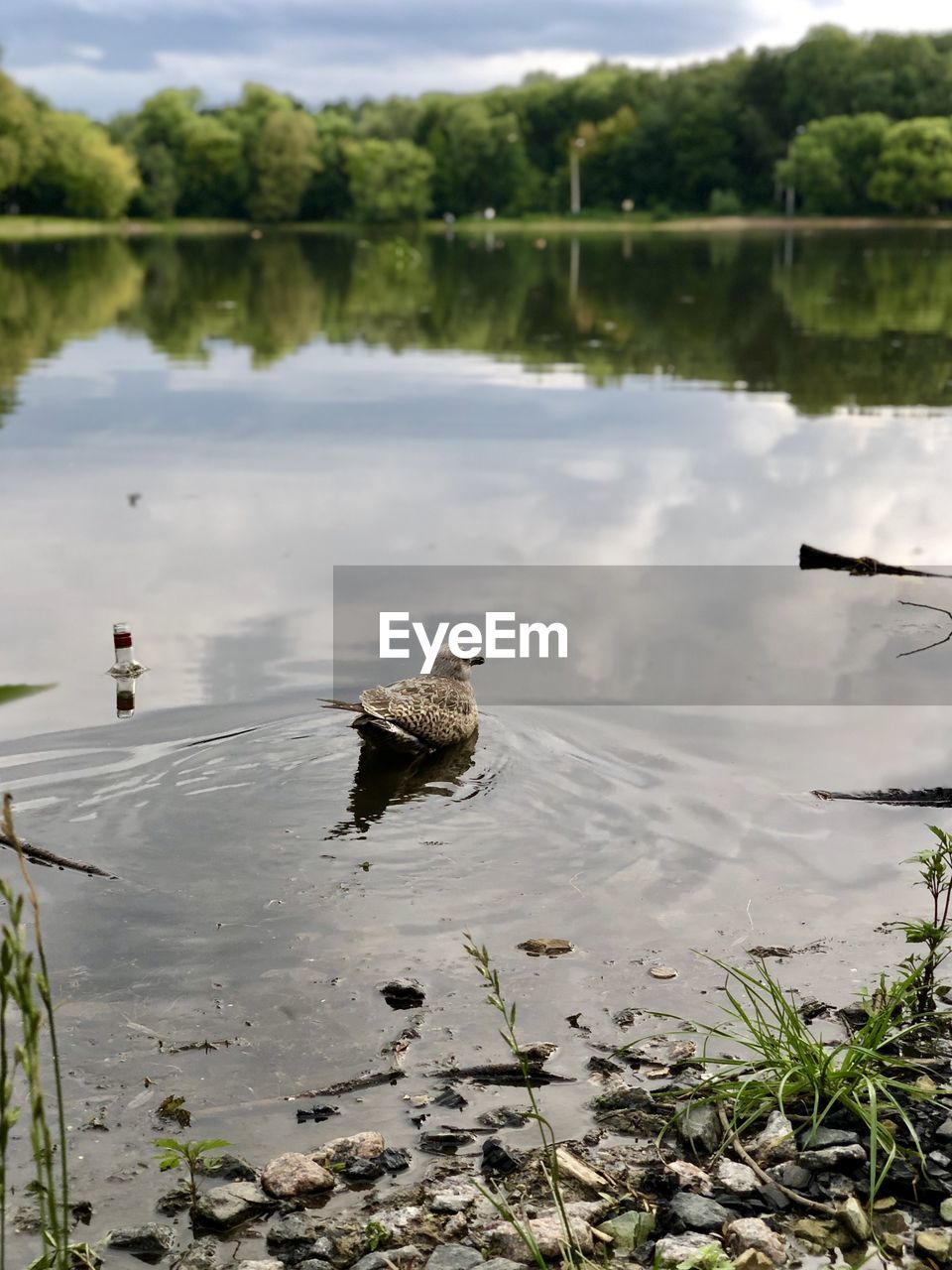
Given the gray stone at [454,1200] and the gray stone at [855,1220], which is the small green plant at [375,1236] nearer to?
the gray stone at [454,1200]

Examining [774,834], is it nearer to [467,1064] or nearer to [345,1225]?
[467,1064]

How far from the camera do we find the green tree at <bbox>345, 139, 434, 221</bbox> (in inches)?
5610

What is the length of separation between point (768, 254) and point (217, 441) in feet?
186

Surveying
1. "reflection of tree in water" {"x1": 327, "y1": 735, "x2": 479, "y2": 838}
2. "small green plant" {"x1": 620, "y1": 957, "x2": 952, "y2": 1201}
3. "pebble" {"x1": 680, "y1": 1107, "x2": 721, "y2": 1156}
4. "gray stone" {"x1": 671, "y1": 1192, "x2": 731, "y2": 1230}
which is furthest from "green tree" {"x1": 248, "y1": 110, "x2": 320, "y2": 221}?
"gray stone" {"x1": 671, "y1": 1192, "x2": 731, "y2": 1230}

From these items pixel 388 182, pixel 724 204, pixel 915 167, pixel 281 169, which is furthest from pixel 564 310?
pixel 281 169

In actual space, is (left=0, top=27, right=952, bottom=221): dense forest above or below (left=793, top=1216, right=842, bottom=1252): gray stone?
above

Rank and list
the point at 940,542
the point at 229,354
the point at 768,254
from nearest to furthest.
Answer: the point at 940,542
the point at 229,354
the point at 768,254

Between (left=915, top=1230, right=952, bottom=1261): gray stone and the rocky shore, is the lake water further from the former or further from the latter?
(left=915, top=1230, right=952, bottom=1261): gray stone

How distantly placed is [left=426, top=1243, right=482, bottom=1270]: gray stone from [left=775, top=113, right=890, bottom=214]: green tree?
14195 cm

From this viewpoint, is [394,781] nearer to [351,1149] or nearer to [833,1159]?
[351,1149]

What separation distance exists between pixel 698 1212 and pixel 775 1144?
560 millimetres

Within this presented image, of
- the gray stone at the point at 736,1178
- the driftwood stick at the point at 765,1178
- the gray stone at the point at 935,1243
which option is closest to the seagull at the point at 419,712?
the driftwood stick at the point at 765,1178

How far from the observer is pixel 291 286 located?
5375 cm

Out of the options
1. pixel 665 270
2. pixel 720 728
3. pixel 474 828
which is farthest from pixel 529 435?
pixel 665 270
